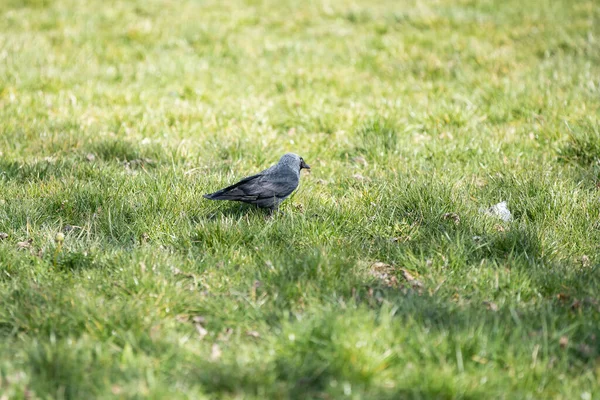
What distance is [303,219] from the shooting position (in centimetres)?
447

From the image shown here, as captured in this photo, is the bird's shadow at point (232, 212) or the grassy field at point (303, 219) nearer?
the grassy field at point (303, 219)

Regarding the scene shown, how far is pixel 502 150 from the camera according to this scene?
20.8ft

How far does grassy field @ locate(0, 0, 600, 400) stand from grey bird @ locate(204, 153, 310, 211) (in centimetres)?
16

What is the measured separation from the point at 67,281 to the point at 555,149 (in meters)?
4.98

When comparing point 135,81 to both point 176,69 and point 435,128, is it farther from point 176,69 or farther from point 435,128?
point 435,128

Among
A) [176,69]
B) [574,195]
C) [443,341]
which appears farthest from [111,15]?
[443,341]

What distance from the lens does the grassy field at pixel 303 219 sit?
2.95 metres

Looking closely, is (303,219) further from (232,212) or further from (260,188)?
(232,212)

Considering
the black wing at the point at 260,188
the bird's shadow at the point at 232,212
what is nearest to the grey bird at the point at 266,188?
the black wing at the point at 260,188

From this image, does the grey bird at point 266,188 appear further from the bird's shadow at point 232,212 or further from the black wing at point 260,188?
the bird's shadow at point 232,212

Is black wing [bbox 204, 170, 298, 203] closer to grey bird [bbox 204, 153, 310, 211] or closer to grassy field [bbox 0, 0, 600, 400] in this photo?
grey bird [bbox 204, 153, 310, 211]

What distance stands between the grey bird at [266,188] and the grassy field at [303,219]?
16cm

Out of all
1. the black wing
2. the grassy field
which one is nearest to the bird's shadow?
the grassy field

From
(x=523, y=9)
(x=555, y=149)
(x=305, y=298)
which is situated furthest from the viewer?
(x=523, y=9)
